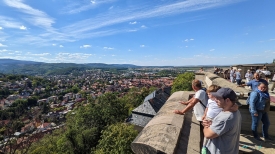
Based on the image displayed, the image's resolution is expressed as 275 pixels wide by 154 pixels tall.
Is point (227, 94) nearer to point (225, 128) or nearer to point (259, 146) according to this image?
point (225, 128)

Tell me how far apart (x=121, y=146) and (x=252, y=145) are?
9849 mm

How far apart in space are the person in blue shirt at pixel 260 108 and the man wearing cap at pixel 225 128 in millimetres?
2711

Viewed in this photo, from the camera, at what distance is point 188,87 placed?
23.2 metres

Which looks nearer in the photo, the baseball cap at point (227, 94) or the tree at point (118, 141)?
the baseball cap at point (227, 94)

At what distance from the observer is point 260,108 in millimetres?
4469

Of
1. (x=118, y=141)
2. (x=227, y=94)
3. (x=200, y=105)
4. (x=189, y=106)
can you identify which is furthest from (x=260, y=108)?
(x=118, y=141)

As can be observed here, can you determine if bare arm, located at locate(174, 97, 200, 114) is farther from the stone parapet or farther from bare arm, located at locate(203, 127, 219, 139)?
bare arm, located at locate(203, 127, 219, 139)

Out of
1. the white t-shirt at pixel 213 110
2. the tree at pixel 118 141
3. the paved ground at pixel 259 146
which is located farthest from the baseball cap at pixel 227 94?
the tree at pixel 118 141

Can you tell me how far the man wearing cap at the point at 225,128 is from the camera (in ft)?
7.20

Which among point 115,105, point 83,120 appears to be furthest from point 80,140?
point 115,105

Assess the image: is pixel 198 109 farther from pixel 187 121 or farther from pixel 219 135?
pixel 219 135

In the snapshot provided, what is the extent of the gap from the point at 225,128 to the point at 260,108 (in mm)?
3031

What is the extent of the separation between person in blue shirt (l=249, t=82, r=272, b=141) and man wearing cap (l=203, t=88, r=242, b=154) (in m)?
2.71

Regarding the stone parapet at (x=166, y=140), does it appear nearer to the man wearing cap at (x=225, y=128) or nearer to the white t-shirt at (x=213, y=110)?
the man wearing cap at (x=225, y=128)
